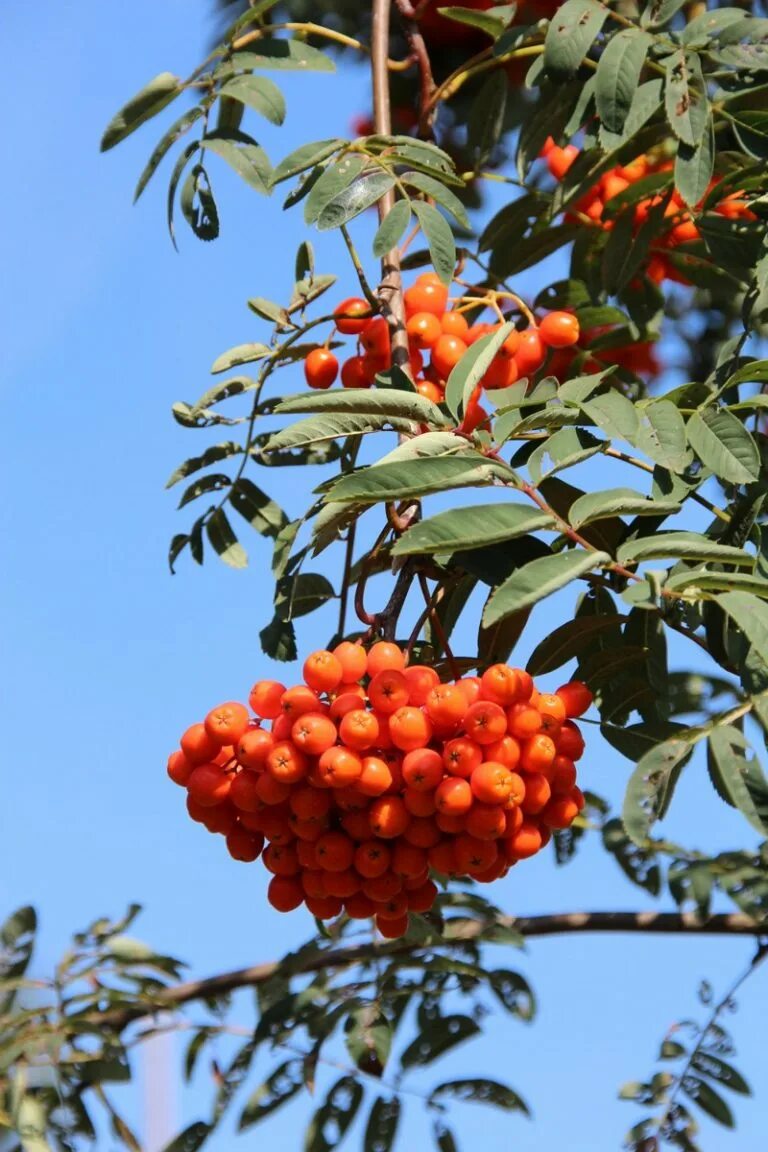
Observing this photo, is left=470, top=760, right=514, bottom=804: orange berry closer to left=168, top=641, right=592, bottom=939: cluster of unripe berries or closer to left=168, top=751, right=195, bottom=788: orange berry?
left=168, top=641, right=592, bottom=939: cluster of unripe berries

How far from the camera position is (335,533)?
153 centimetres

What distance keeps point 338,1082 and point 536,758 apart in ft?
3.48

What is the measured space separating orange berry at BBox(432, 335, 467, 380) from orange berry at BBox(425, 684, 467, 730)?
54cm

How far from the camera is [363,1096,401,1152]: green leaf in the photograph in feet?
7.23

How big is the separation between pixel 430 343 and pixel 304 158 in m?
0.26

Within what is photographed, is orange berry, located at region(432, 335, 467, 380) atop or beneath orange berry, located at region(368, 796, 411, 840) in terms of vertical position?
Answer: atop

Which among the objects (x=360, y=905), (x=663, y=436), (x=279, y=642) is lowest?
(x=360, y=905)

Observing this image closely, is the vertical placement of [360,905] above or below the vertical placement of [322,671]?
below

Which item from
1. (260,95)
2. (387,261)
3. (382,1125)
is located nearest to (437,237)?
(387,261)

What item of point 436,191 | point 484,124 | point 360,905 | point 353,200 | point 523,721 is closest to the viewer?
point 523,721

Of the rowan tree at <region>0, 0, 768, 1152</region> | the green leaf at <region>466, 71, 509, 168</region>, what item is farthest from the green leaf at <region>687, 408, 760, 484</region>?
the green leaf at <region>466, 71, 509, 168</region>

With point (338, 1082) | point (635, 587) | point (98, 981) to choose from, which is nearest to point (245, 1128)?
point (338, 1082)

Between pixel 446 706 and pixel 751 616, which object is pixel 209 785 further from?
pixel 751 616

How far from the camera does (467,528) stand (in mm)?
1266
